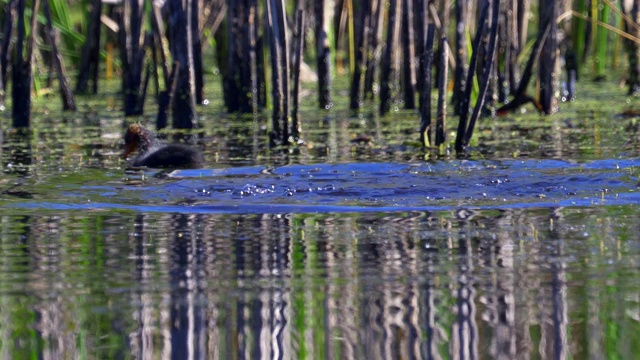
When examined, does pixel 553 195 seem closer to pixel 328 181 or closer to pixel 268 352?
pixel 328 181

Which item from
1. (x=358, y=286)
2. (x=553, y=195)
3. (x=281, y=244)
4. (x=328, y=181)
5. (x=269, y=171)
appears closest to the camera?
(x=358, y=286)

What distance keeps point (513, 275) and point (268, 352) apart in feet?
3.67

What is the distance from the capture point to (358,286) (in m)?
4.04

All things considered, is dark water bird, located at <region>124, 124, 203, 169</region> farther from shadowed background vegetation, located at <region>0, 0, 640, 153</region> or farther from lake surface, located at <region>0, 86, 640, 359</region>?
shadowed background vegetation, located at <region>0, 0, 640, 153</region>

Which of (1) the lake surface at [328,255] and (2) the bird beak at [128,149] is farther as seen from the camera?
(2) the bird beak at [128,149]

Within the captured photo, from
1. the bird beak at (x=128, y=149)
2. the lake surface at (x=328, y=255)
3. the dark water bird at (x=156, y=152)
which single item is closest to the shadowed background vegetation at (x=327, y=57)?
the lake surface at (x=328, y=255)

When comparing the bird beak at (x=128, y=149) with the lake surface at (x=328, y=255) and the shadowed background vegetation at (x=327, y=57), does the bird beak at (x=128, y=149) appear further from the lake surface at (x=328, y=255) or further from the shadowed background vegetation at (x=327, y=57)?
the shadowed background vegetation at (x=327, y=57)

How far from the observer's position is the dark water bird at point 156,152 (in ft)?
25.0

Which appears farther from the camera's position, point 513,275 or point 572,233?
point 572,233

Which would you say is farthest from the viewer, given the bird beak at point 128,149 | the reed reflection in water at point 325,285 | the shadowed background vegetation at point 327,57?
the bird beak at point 128,149

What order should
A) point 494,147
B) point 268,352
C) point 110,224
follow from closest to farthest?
point 268,352, point 110,224, point 494,147

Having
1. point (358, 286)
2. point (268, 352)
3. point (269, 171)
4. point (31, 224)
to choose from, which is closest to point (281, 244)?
point (358, 286)

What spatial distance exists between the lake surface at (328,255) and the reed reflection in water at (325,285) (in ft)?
0.03

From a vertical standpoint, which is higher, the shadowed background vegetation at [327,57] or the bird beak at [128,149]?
the shadowed background vegetation at [327,57]
